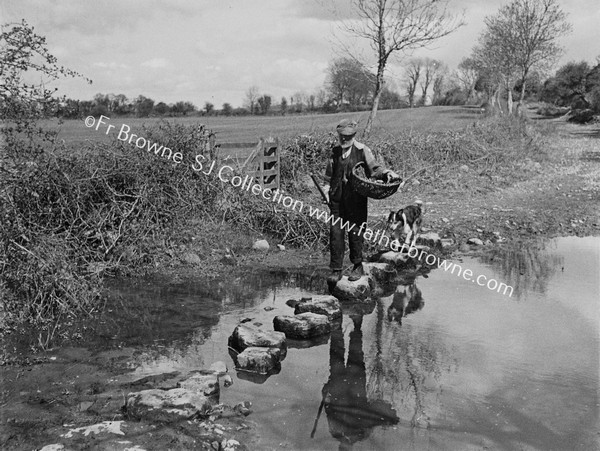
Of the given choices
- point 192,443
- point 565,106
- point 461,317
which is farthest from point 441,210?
point 565,106

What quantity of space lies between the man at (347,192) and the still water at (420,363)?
0.63 metres

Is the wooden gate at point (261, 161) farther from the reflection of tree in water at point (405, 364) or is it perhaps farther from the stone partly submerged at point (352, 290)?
the reflection of tree in water at point (405, 364)

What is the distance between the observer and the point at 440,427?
426cm

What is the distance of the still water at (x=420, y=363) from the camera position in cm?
422

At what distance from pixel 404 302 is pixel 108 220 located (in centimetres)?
447

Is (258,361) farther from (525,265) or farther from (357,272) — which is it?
(525,265)

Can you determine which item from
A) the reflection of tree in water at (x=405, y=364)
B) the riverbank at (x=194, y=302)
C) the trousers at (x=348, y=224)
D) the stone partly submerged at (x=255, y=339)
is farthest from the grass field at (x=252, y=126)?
the stone partly submerged at (x=255, y=339)

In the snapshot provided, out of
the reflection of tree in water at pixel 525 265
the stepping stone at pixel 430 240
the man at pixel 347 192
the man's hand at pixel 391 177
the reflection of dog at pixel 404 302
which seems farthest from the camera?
the stepping stone at pixel 430 240

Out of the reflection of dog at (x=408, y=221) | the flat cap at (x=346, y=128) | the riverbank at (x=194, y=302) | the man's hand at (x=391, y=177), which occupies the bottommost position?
the riverbank at (x=194, y=302)

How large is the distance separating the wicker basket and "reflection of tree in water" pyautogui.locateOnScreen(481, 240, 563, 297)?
2.22 metres

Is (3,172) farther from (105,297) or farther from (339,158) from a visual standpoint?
(339,158)

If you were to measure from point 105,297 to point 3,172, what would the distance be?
200cm

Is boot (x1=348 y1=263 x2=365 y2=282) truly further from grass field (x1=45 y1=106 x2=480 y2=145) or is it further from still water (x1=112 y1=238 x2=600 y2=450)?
grass field (x1=45 y1=106 x2=480 y2=145)

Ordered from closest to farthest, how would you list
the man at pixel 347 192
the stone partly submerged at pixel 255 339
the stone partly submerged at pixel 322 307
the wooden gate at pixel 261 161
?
the stone partly submerged at pixel 255 339
the stone partly submerged at pixel 322 307
the man at pixel 347 192
the wooden gate at pixel 261 161
